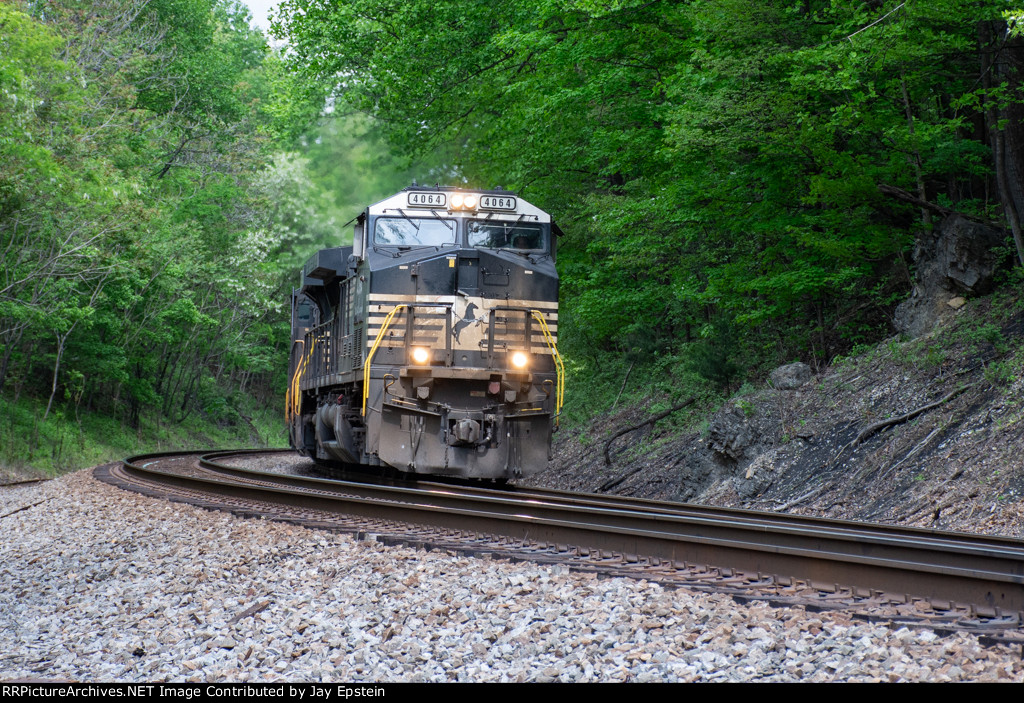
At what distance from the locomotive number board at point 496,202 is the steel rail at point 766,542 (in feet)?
13.7

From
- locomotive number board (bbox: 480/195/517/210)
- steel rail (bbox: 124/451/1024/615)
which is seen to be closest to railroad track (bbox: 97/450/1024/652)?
steel rail (bbox: 124/451/1024/615)

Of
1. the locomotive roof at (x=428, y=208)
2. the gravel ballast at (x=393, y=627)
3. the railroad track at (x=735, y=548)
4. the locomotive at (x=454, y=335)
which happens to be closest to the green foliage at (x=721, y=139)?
the locomotive roof at (x=428, y=208)

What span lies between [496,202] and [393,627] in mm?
8552

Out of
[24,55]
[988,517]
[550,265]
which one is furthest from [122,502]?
[24,55]

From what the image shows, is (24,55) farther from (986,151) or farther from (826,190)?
(986,151)

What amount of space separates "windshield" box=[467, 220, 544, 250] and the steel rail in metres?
3.73

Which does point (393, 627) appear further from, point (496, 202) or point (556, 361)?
point (496, 202)

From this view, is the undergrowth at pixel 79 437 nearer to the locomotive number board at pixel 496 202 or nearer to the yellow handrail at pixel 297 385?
the yellow handrail at pixel 297 385

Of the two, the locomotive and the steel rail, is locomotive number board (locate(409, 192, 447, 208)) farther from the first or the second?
the steel rail

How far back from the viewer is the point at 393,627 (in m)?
4.82

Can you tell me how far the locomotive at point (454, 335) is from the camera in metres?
11.8

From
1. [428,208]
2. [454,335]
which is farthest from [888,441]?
[428,208]

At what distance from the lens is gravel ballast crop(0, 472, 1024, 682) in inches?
156

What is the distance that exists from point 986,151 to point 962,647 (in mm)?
11338
